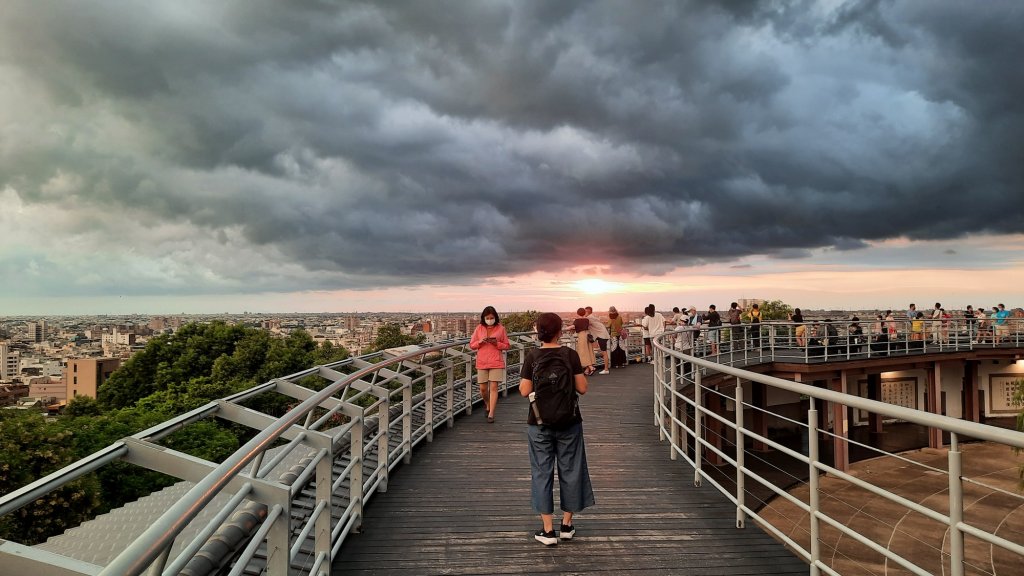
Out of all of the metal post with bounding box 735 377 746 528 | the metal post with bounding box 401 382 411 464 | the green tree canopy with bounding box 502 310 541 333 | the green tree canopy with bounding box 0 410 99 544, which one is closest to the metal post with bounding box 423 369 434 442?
the metal post with bounding box 401 382 411 464

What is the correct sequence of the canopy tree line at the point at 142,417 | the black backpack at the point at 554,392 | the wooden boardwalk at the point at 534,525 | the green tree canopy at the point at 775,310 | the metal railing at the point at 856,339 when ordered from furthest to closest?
1. the green tree canopy at the point at 775,310
2. the metal railing at the point at 856,339
3. the canopy tree line at the point at 142,417
4. the black backpack at the point at 554,392
5. the wooden boardwalk at the point at 534,525

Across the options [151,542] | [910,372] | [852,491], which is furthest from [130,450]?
[910,372]

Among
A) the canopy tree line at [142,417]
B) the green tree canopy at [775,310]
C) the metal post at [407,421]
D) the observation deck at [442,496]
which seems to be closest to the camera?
the observation deck at [442,496]

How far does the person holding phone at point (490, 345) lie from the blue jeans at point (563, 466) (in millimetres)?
3498

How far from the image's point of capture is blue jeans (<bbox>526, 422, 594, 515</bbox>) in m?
4.11

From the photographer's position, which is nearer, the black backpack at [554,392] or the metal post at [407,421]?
the black backpack at [554,392]

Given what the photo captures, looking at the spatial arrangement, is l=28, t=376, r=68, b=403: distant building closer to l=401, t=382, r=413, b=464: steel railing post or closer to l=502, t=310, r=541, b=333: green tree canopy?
l=502, t=310, r=541, b=333: green tree canopy

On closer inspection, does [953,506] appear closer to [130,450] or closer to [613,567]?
[613,567]

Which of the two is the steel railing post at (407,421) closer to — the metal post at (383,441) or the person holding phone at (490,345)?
the metal post at (383,441)

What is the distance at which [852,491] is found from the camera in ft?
63.6

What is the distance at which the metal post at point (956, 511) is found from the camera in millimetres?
2225

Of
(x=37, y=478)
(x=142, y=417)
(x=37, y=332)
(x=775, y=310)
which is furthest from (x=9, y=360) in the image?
(x=775, y=310)

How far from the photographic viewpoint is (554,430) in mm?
4129

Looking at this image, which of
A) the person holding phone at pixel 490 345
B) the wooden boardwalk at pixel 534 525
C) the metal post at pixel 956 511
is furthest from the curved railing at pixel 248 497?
the metal post at pixel 956 511
